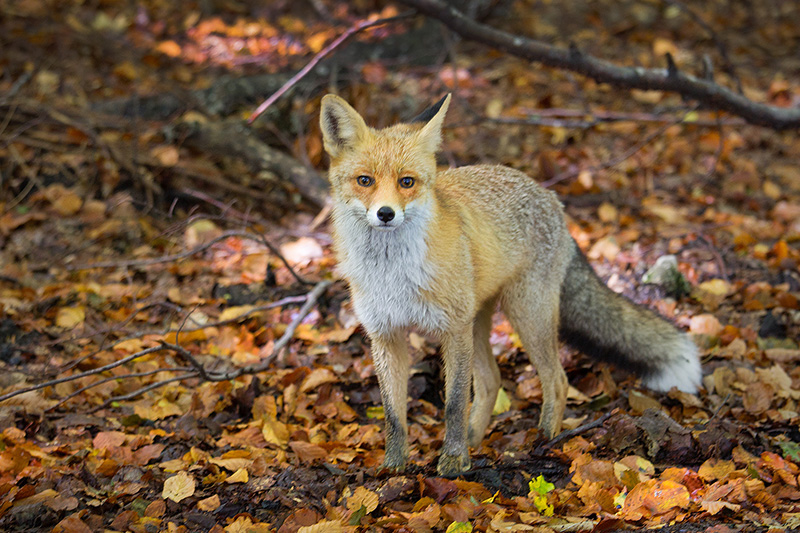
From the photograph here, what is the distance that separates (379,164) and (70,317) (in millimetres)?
2888

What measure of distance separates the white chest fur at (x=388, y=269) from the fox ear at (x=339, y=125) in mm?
297

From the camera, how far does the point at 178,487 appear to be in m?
3.29

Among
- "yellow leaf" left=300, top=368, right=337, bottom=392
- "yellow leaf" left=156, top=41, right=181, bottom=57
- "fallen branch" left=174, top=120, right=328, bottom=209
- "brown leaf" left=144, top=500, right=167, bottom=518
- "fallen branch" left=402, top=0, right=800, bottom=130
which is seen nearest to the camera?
"brown leaf" left=144, top=500, right=167, bottom=518

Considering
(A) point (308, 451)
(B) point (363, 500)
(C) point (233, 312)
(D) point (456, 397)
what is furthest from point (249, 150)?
(B) point (363, 500)

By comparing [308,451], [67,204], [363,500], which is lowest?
[308,451]

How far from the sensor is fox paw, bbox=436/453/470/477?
3.46 m

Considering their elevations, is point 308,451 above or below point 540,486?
below

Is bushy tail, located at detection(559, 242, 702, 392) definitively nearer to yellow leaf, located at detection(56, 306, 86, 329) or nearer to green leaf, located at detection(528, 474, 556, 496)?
green leaf, located at detection(528, 474, 556, 496)

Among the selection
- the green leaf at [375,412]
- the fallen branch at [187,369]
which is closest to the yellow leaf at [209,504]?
the fallen branch at [187,369]

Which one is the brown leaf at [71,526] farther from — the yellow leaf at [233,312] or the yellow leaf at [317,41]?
the yellow leaf at [317,41]

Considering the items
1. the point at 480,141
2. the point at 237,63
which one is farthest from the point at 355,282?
the point at 237,63

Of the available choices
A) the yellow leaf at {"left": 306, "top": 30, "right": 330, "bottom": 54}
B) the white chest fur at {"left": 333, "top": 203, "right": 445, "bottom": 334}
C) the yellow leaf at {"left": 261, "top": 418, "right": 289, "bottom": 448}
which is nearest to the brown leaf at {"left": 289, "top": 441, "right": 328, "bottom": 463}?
the yellow leaf at {"left": 261, "top": 418, "right": 289, "bottom": 448}

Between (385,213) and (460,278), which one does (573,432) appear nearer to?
(460,278)

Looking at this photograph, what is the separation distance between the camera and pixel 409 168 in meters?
3.15
